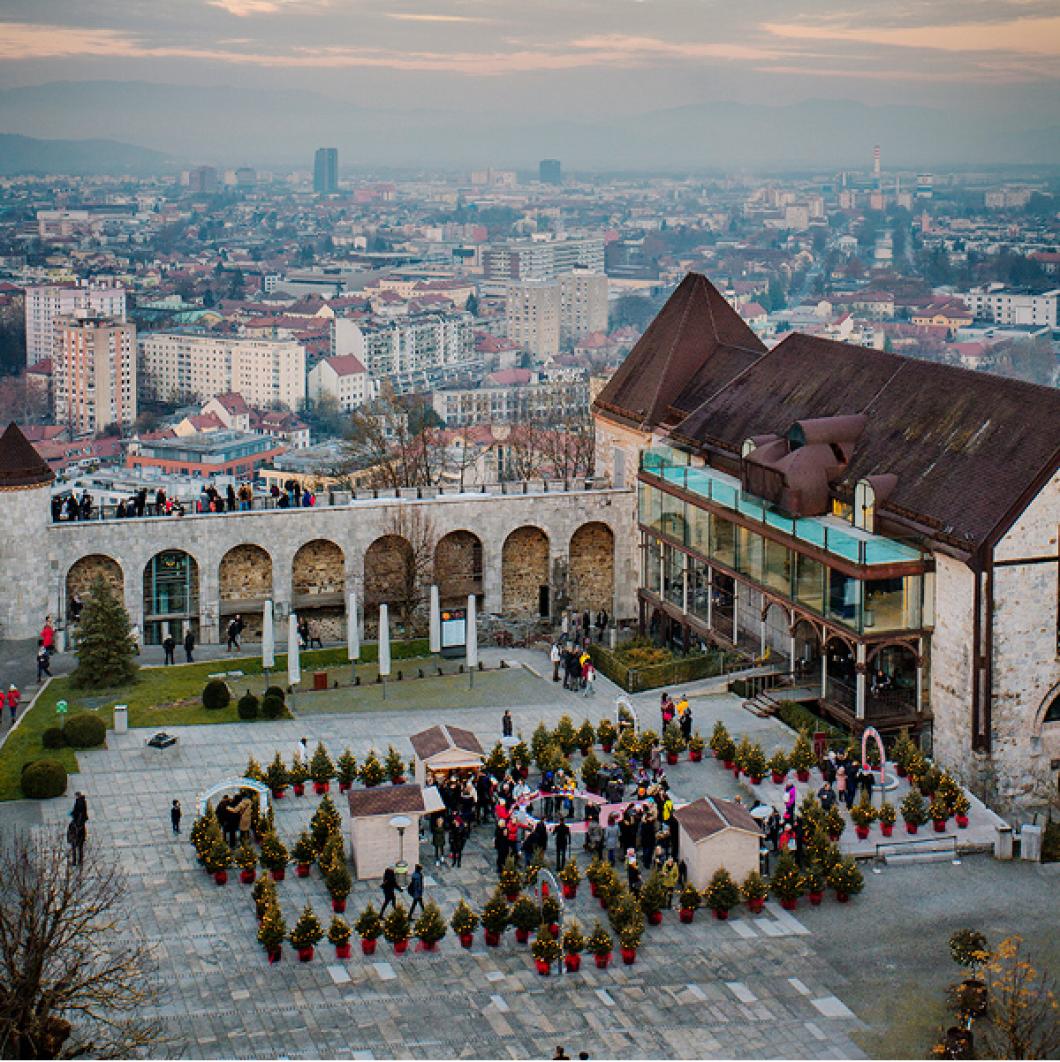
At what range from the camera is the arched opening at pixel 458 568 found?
56.9 m

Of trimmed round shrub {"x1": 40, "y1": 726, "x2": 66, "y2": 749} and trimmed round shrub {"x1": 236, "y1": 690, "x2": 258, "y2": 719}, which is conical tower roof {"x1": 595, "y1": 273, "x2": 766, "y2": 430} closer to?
trimmed round shrub {"x1": 236, "y1": 690, "x2": 258, "y2": 719}

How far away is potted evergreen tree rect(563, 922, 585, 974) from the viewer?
99.4 feet

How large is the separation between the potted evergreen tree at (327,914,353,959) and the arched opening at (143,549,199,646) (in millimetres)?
23574

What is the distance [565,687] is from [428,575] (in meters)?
8.74

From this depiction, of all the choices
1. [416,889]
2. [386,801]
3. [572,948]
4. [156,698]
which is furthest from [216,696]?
[572,948]

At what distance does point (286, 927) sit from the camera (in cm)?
3184

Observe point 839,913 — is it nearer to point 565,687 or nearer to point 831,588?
point 831,588

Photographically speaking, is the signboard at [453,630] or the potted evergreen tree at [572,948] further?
the signboard at [453,630]

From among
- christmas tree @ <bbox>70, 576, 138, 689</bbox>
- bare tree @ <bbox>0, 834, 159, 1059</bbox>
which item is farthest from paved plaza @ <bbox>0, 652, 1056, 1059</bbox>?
christmas tree @ <bbox>70, 576, 138, 689</bbox>

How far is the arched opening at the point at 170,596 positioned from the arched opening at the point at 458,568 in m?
7.84

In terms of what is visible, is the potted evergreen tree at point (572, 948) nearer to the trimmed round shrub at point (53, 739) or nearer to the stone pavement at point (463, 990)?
the stone pavement at point (463, 990)

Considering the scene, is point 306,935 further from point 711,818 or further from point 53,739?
point 53,739

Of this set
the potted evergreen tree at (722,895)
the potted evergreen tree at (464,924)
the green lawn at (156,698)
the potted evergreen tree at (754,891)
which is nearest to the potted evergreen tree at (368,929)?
the potted evergreen tree at (464,924)

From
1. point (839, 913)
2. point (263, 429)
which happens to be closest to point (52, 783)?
point (839, 913)
